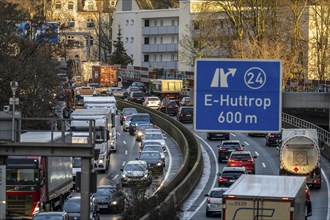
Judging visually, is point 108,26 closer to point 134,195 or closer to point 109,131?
point 109,131

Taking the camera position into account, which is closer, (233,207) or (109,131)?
(233,207)

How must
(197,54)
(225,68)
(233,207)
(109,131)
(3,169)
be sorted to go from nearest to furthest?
(225,68) < (233,207) < (3,169) < (109,131) < (197,54)

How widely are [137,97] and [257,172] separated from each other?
45.1 m

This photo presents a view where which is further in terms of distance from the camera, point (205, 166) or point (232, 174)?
point (205, 166)

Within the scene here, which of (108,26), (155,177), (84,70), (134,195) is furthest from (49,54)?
(108,26)

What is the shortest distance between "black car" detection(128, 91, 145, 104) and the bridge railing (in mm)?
24519

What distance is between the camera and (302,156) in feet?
171

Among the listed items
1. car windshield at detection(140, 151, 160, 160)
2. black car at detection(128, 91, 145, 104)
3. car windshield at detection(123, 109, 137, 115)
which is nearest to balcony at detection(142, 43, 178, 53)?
black car at detection(128, 91, 145, 104)

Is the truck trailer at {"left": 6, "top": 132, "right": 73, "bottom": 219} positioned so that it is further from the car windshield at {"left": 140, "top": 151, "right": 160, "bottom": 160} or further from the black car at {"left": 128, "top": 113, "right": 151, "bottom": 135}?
the black car at {"left": 128, "top": 113, "right": 151, "bottom": 135}

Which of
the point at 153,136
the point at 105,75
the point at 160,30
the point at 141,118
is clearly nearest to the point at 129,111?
the point at 141,118

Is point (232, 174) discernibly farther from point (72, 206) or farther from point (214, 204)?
point (72, 206)

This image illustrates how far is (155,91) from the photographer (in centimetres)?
10600

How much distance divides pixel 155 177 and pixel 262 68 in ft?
73.7

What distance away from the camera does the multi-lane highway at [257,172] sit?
44.2 m
